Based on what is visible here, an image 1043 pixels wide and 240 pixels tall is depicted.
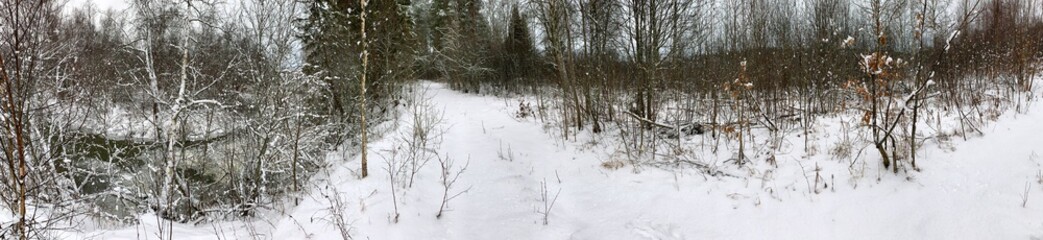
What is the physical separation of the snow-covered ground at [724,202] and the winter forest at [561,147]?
2 centimetres

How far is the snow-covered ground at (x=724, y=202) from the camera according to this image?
366 cm

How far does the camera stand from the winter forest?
13.2ft

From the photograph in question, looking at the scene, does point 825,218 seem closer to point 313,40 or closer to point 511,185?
point 511,185

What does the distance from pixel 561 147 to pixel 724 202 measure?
3662 mm

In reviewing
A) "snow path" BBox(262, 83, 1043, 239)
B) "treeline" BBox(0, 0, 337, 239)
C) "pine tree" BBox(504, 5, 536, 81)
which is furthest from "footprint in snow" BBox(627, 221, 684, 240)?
"pine tree" BBox(504, 5, 536, 81)

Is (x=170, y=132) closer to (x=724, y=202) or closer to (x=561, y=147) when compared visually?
(x=561, y=147)

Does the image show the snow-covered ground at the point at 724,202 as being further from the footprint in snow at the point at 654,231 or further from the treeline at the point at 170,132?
the treeline at the point at 170,132

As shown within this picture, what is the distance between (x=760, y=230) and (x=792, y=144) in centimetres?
225

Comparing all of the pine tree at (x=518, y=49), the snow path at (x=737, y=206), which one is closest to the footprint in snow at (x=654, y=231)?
the snow path at (x=737, y=206)

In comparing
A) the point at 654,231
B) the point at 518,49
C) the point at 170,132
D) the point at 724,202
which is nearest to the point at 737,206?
the point at 724,202

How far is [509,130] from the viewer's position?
32.7 feet

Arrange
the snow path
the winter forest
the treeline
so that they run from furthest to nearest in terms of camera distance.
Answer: the treeline, the winter forest, the snow path

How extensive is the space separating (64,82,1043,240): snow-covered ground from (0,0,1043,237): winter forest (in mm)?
23

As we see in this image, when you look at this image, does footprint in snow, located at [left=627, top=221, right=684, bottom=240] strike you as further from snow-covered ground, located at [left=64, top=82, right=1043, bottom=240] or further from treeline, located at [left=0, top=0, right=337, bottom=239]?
treeline, located at [left=0, top=0, right=337, bottom=239]
